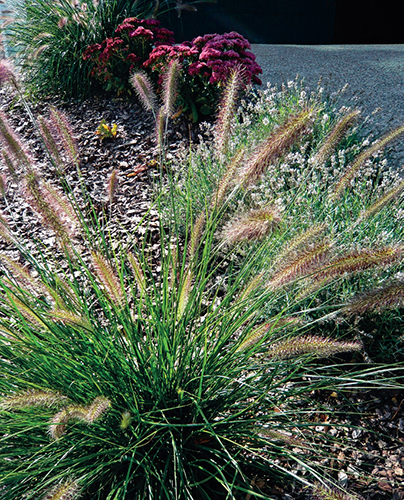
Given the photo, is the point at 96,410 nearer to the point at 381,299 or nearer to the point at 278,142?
the point at 381,299

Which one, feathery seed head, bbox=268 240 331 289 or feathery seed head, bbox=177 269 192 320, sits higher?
feathery seed head, bbox=268 240 331 289

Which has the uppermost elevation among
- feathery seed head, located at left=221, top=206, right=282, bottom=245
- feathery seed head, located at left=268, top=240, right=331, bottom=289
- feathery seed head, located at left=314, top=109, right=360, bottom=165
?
feathery seed head, located at left=314, top=109, right=360, bottom=165

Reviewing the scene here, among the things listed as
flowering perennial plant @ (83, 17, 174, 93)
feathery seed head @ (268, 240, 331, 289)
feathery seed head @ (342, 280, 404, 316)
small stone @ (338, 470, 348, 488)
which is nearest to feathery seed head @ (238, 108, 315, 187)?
feathery seed head @ (268, 240, 331, 289)

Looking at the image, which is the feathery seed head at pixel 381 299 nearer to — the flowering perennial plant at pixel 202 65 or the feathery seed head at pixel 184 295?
the feathery seed head at pixel 184 295

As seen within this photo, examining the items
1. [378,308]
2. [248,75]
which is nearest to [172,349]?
[378,308]

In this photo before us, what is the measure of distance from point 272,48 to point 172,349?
29.7 ft

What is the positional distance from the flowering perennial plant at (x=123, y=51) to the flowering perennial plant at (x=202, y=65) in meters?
0.53

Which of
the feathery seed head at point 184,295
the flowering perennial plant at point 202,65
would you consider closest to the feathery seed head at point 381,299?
the feathery seed head at point 184,295

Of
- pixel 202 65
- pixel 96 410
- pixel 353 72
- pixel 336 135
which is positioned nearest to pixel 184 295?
pixel 96 410

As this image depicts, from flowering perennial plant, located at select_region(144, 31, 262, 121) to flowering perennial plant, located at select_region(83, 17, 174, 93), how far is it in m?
0.53

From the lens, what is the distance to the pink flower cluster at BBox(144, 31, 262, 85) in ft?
16.3

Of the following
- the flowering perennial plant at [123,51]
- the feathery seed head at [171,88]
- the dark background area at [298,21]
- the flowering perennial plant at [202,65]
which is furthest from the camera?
the dark background area at [298,21]

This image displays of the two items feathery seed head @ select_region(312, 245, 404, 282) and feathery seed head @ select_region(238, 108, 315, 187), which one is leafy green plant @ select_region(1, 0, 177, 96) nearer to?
feathery seed head @ select_region(238, 108, 315, 187)

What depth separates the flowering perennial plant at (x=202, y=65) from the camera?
511cm
